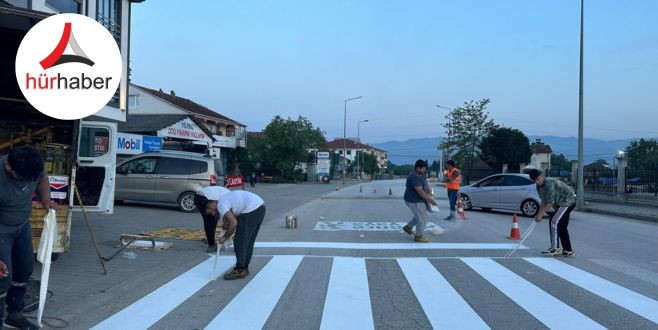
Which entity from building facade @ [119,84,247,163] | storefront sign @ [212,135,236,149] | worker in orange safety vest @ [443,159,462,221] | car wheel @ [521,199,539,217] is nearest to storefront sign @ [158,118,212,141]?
building facade @ [119,84,247,163]

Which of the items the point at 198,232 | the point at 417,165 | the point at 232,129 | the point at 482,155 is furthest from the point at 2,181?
the point at 232,129

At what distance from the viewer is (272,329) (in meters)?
5.27

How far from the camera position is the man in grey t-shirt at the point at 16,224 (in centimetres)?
472

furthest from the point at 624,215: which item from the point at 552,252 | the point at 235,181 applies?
the point at 235,181

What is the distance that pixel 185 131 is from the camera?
35.2 m

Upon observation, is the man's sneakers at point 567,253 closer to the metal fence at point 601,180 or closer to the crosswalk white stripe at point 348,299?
the crosswalk white stripe at point 348,299

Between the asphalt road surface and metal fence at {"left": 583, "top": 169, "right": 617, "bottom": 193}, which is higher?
metal fence at {"left": 583, "top": 169, "right": 617, "bottom": 193}

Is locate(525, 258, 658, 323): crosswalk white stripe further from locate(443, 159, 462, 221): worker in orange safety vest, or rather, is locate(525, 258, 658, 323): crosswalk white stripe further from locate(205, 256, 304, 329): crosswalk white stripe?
locate(443, 159, 462, 221): worker in orange safety vest

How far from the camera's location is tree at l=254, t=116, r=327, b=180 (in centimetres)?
6462

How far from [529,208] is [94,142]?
13889 mm

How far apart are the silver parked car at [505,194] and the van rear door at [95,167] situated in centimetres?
1346

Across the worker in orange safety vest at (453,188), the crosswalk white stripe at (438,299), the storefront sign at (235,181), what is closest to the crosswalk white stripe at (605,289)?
the crosswalk white stripe at (438,299)

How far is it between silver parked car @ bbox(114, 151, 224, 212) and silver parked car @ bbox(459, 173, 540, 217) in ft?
30.0

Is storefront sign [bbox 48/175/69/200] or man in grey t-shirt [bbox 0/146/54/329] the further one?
storefront sign [bbox 48/175/69/200]
